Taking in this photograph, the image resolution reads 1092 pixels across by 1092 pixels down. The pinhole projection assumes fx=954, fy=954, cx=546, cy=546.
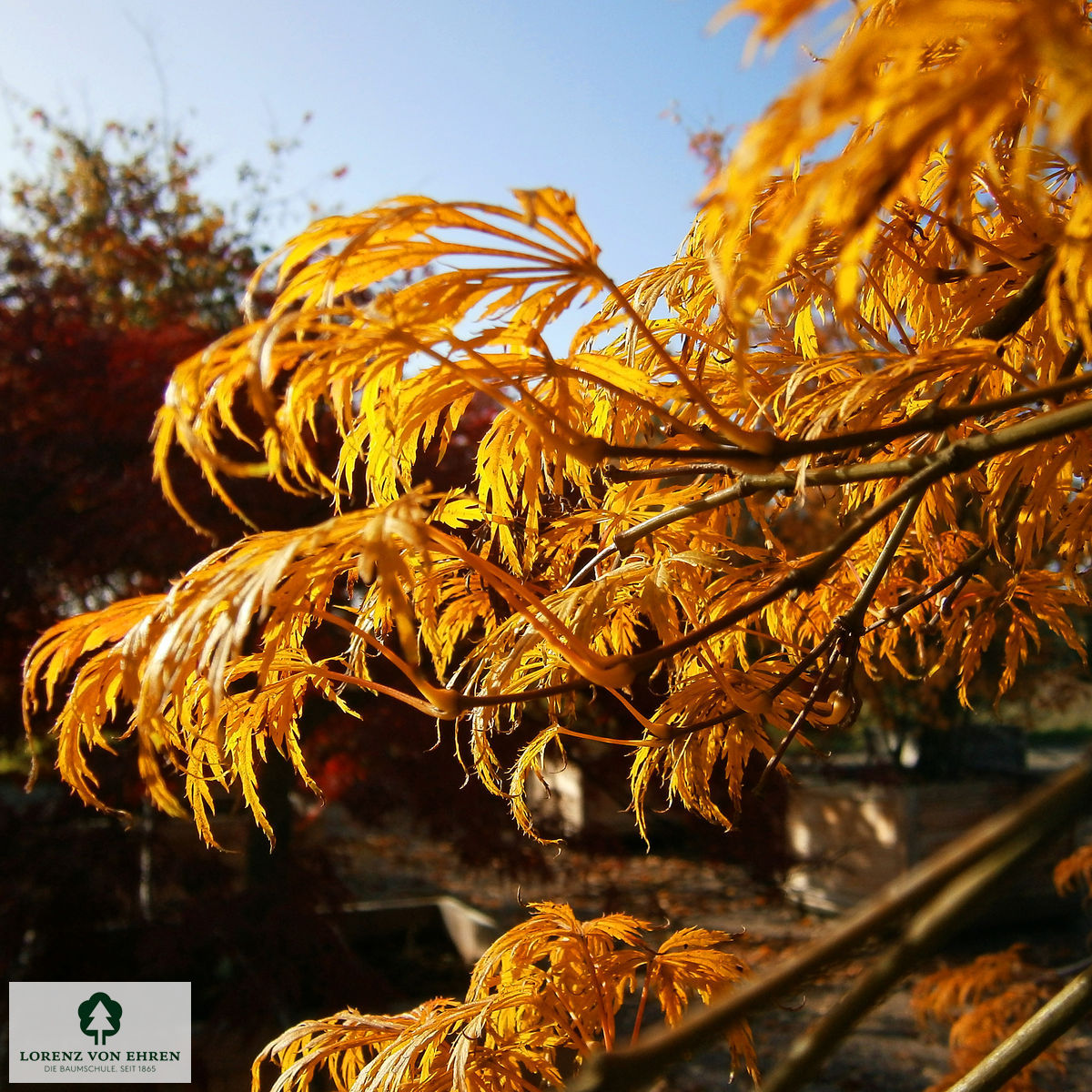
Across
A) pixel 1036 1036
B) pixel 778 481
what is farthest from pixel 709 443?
pixel 1036 1036

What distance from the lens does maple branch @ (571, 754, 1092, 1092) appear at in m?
0.37

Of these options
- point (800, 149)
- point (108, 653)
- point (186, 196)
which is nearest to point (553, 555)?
point (108, 653)

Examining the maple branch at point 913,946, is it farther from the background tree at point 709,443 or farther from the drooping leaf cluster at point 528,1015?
the drooping leaf cluster at point 528,1015

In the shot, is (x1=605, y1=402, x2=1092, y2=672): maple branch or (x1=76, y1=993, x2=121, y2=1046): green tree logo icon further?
(x1=76, y1=993, x2=121, y2=1046): green tree logo icon

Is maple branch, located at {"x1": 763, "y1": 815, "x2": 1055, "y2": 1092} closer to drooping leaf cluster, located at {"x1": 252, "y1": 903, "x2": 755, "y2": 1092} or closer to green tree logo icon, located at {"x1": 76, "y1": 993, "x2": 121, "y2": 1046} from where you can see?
drooping leaf cluster, located at {"x1": 252, "y1": 903, "x2": 755, "y2": 1092}

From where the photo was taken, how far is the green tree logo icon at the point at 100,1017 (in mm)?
2686

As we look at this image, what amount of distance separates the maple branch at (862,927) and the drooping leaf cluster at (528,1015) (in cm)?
74

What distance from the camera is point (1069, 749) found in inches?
414

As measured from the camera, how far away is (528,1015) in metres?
1.22

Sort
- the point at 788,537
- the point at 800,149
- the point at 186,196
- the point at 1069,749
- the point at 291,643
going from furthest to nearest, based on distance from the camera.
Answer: the point at 1069,749
the point at 186,196
the point at 788,537
the point at 291,643
the point at 800,149

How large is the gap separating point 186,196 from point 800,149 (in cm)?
725

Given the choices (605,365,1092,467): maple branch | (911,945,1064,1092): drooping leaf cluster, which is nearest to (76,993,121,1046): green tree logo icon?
(911,945,1064,1092): drooping leaf cluster

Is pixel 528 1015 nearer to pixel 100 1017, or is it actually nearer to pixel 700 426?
pixel 700 426

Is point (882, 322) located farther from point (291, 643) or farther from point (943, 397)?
point (291, 643)
